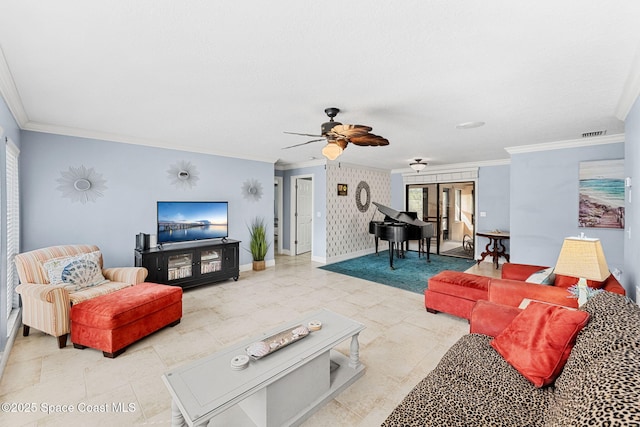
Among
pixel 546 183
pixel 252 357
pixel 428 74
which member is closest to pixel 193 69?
pixel 428 74

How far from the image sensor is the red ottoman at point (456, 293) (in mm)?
3119

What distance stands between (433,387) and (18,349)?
11.9ft

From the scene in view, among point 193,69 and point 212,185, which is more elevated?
point 193,69

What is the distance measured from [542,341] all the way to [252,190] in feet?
16.4

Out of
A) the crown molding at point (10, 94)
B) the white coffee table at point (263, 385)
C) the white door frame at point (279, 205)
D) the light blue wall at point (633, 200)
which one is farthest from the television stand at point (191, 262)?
the light blue wall at point (633, 200)

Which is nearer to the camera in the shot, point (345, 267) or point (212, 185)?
point (212, 185)

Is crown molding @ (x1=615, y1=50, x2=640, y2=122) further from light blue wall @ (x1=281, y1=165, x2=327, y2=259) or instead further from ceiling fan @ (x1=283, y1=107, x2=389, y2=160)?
light blue wall @ (x1=281, y1=165, x2=327, y2=259)

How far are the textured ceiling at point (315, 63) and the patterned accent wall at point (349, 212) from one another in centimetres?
316

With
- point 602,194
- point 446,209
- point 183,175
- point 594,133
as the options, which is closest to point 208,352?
point 183,175

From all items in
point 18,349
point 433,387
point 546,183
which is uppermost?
point 546,183

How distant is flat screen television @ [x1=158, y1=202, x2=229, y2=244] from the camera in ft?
14.5

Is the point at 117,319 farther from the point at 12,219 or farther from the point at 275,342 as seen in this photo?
the point at 12,219

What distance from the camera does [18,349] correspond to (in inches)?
103

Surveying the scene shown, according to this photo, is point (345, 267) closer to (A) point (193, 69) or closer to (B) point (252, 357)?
(B) point (252, 357)
